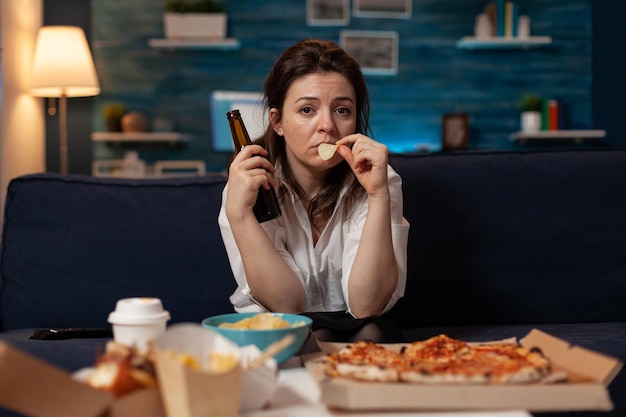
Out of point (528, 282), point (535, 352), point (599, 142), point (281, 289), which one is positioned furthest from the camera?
point (599, 142)

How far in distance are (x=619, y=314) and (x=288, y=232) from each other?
0.99m

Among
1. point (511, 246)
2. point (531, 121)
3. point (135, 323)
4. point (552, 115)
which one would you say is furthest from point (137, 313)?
point (552, 115)

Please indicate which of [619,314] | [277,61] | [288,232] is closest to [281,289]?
[288,232]

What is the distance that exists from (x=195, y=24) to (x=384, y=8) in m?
1.31

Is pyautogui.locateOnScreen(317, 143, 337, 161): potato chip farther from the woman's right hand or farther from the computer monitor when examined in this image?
the computer monitor

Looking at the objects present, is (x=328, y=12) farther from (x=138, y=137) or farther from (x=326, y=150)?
(x=326, y=150)

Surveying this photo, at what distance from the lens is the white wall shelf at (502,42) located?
498 cm

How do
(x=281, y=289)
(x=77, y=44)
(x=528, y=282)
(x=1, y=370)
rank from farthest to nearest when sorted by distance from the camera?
(x=77, y=44), (x=528, y=282), (x=281, y=289), (x=1, y=370)

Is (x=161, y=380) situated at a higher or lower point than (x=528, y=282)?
higher

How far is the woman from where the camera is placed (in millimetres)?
1540

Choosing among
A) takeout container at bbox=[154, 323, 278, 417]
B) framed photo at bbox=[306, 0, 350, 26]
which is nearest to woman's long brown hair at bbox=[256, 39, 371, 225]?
takeout container at bbox=[154, 323, 278, 417]

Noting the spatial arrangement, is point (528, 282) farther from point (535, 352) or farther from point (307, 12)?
point (307, 12)

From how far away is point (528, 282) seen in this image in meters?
2.06

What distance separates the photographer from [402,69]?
5.19 m
